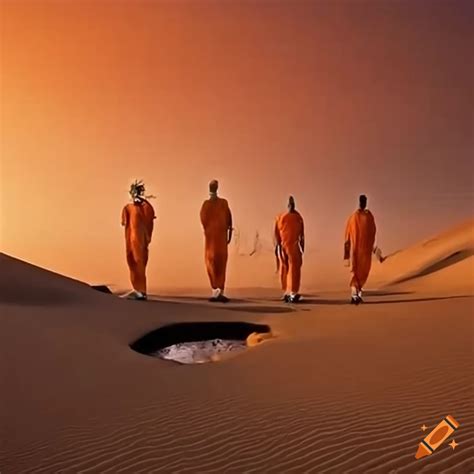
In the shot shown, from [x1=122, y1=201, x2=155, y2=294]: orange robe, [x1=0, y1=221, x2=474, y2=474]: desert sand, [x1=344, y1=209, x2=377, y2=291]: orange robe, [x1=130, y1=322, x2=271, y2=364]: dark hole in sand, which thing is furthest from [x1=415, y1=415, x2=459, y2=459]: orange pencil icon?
[x1=122, y1=201, x2=155, y2=294]: orange robe

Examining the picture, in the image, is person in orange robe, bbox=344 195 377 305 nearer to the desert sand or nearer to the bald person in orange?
the bald person in orange

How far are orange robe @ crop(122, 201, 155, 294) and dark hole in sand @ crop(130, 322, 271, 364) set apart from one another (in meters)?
3.34

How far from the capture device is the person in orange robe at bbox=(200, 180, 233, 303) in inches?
445

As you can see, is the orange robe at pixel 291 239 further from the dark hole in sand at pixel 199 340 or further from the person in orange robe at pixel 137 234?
the dark hole in sand at pixel 199 340

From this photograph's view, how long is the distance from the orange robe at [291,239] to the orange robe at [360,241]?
116cm


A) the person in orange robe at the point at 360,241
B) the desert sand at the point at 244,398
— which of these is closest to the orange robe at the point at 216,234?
the person in orange robe at the point at 360,241

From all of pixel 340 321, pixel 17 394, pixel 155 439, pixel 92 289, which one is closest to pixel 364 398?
pixel 155 439

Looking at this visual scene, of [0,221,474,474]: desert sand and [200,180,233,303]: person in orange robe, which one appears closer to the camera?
[0,221,474,474]: desert sand

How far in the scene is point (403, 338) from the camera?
21.6 feet

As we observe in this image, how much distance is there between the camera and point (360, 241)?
35.1ft

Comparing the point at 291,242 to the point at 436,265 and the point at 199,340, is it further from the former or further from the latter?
the point at 436,265

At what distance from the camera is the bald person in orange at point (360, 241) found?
10.6 meters

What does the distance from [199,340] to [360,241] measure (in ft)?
14.9

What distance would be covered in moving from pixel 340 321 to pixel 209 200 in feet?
15.0
